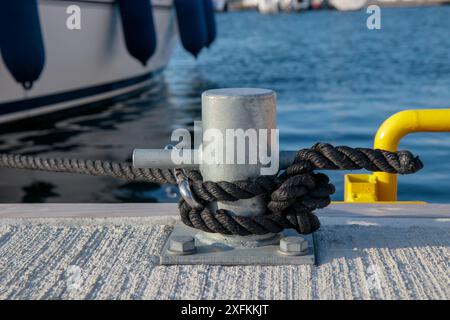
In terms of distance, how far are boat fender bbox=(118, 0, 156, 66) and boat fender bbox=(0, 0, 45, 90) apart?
2.43 meters

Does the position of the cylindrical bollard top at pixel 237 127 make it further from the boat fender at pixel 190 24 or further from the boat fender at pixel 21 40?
the boat fender at pixel 190 24

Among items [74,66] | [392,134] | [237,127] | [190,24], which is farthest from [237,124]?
[190,24]

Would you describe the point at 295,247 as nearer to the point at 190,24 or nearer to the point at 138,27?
the point at 138,27

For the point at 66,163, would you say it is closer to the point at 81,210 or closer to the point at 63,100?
the point at 81,210

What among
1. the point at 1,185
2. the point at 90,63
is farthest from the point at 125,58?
the point at 1,185

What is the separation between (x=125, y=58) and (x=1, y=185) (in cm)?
458

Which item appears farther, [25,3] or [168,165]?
[25,3]

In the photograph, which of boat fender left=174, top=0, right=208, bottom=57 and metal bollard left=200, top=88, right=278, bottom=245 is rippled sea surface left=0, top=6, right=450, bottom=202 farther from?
metal bollard left=200, top=88, right=278, bottom=245

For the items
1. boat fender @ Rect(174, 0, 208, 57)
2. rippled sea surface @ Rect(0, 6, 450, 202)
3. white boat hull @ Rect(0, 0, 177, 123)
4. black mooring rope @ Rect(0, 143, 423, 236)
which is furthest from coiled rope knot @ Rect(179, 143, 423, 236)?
boat fender @ Rect(174, 0, 208, 57)

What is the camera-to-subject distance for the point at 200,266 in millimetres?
1732

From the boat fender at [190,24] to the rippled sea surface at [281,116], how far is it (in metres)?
0.89

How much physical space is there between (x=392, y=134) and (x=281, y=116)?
6302mm
